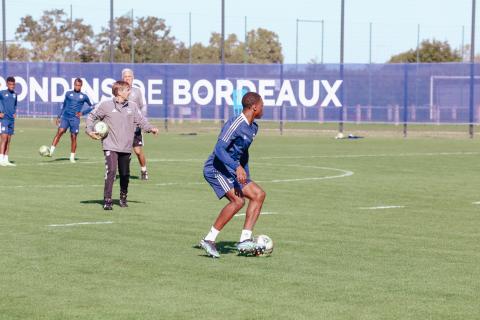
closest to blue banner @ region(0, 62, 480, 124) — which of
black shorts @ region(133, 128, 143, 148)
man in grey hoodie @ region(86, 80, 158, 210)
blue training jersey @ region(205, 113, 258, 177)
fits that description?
black shorts @ region(133, 128, 143, 148)

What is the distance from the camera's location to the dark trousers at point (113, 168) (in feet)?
60.0

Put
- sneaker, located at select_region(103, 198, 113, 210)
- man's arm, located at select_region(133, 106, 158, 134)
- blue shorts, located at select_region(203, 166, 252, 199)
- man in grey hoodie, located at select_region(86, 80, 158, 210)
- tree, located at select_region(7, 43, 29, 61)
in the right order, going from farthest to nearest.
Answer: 1. tree, located at select_region(7, 43, 29, 61)
2. man's arm, located at select_region(133, 106, 158, 134)
3. man in grey hoodie, located at select_region(86, 80, 158, 210)
4. sneaker, located at select_region(103, 198, 113, 210)
5. blue shorts, located at select_region(203, 166, 252, 199)

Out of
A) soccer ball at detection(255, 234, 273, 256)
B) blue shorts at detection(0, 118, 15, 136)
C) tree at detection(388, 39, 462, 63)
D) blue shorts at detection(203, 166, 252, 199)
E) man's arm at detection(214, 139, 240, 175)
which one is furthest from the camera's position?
tree at detection(388, 39, 462, 63)

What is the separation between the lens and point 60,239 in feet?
47.2

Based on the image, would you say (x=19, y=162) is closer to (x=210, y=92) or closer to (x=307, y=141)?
(x=307, y=141)

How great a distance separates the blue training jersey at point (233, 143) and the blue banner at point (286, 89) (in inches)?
1348

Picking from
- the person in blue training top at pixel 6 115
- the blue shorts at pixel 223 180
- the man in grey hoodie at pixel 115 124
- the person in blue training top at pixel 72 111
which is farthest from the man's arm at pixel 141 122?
the person in blue training top at pixel 72 111

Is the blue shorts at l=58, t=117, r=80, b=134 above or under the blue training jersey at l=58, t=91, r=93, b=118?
under

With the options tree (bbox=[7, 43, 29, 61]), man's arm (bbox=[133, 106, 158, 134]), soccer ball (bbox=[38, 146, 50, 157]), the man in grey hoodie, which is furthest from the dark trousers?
tree (bbox=[7, 43, 29, 61])

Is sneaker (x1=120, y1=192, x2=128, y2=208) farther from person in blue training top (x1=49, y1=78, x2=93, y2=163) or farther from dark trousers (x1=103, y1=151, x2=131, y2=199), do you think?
person in blue training top (x1=49, y1=78, x2=93, y2=163)

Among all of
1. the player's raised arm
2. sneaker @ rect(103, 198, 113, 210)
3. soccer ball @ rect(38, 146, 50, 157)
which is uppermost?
the player's raised arm

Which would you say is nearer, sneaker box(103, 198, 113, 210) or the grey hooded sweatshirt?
sneaker box(103, 198, 113, 210)

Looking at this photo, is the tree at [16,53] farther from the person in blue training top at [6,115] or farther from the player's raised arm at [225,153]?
the player's raised arm at [225,153]

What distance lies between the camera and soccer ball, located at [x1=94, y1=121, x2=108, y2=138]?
18.0 meters
